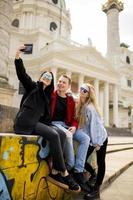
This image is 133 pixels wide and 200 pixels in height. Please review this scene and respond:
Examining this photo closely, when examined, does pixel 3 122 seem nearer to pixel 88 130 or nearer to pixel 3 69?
pixel 88 130

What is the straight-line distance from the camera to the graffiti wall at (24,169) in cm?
169

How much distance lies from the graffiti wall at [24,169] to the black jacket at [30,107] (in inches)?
9.8

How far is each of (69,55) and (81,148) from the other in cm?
2741

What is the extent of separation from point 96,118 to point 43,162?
3.86ft

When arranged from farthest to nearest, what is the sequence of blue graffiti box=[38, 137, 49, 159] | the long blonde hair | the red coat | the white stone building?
the white stone building, the long blonde hair, the red coat, blue graffiti box=[38, 137, 49, 159]

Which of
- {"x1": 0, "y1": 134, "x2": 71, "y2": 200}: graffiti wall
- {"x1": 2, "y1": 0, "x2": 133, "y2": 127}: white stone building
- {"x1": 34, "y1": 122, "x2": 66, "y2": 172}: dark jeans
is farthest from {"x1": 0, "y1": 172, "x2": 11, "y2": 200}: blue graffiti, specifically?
{"x1": 2, "y1": 0, "x2": 133, "y2": 127}: white stone building

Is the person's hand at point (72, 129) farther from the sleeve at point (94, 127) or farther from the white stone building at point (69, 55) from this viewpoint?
the white stone building at point (69, 55)

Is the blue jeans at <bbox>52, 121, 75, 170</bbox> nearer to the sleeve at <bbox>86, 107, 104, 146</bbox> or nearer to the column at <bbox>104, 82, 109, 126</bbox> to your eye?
the sleeve at <bbox>86, 107, 104, 146</bbox>

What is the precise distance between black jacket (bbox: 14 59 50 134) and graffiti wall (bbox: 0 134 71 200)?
250mm

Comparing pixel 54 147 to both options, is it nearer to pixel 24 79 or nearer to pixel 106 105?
pixel 24 79

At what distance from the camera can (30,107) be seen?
249cm

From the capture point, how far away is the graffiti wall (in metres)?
1.69

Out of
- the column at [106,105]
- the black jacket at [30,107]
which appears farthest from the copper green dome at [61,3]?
Result: the black jacket at [30,107]

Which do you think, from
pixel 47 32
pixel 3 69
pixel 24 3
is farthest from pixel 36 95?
pixel 24 3
